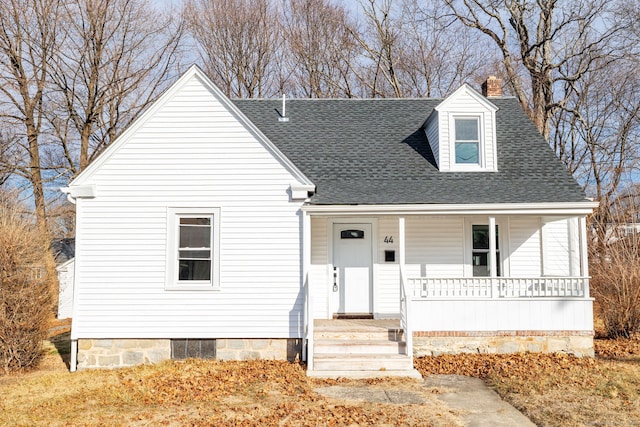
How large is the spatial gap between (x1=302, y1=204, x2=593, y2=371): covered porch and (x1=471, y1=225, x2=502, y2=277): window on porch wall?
24 millimetres

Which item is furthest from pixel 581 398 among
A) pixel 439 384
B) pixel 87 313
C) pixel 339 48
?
pixel 339 48

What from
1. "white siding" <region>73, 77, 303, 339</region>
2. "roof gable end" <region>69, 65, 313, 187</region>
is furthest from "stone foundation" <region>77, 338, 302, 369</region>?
"roof gable end" <region>69, 65, 313, 187</region>

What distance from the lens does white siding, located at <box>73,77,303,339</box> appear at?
1060cm

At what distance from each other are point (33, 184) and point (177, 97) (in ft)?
42.2

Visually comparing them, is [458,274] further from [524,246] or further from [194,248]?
[194,248]

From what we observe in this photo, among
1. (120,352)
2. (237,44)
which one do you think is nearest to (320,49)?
(237,44)

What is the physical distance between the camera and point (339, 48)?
28.5 metres

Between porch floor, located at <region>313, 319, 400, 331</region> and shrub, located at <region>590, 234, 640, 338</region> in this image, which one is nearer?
porch floor, located at <region>313, 319, 400, 331</region>

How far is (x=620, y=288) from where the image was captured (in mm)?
12484

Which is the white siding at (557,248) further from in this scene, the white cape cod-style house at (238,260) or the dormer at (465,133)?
the dormer at (465,133)

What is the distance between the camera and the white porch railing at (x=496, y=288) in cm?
1081

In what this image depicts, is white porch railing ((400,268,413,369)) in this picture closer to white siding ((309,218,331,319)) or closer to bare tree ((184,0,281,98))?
white siding ((309,218,331,319))

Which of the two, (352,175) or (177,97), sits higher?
(177,97)

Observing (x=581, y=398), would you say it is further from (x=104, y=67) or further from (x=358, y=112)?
(x=104, y=67)
